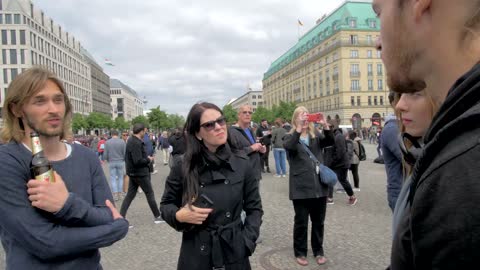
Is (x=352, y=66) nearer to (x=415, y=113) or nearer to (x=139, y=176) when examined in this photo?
(x=139, y=176)

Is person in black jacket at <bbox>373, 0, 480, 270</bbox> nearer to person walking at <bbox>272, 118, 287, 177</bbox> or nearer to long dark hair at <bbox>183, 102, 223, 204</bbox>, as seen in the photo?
long dark hair at <bbox>183, 102, 223, 204</bbox>

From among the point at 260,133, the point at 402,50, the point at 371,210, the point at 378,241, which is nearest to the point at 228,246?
the point at 402,50

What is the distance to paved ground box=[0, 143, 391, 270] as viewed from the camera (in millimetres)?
4840

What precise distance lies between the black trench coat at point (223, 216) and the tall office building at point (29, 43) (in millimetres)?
64664

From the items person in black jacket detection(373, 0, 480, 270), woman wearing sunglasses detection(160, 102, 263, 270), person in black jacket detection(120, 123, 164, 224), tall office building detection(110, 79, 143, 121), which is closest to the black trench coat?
woman wearing sunglasses detection(160, 102, 263, 270)

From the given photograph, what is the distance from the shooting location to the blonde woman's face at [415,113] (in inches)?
110

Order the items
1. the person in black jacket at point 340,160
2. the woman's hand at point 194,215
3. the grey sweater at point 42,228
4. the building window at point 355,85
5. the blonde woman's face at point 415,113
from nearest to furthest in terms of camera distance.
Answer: the grey sweater at point 42,228
the woman's hand at point 194,215
the blonde woman's face at point 415,113
the person in black jacket at point 340,160
the building window at point 355,85

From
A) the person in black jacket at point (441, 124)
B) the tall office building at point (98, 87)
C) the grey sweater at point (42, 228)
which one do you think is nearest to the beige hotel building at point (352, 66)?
the grey sweater at point (42, 228)

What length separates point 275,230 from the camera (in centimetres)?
633

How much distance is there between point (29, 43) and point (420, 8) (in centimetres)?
8005

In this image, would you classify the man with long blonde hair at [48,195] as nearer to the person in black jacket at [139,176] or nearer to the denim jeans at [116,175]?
the person in black jacket at [139,176]

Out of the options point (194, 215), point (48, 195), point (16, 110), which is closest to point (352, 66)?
point (194, 215)

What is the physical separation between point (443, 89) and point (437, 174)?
0.93 ft

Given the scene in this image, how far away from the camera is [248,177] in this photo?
2.90 meters
